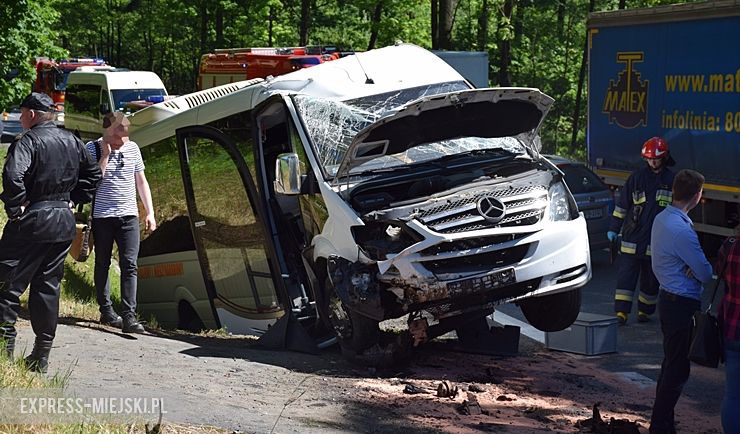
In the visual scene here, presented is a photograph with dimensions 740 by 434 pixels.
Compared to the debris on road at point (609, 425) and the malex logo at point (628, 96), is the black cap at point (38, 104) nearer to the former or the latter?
the debris on road at point (609, 425)

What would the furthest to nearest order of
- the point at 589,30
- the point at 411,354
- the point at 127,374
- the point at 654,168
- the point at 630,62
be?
the point at 589,30 → the point at 630,62 → the point at 654,168 → the point at 411,354 → the point at 127,374

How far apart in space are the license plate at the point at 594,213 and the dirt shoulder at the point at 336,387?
17.8ft

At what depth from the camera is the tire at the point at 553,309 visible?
852 centimetres

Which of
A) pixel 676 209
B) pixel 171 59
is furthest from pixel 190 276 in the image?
pixel 171 59

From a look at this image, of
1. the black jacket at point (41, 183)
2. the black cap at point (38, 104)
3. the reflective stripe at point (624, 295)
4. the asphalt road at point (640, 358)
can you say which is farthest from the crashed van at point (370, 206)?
the reflective stripe at point (624, 295)


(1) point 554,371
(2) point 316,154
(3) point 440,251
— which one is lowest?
(1) point 554,371

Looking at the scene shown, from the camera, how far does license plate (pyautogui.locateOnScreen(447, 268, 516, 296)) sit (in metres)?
7.59

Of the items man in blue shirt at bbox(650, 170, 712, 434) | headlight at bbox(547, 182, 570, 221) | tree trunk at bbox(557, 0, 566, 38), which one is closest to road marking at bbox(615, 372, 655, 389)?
headlight at bbox(547, 182, 570, 221)

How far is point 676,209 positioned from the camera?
6.73 m

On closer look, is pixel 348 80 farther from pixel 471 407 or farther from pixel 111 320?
pixel 471 407

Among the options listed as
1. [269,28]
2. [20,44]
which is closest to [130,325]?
[20,44]

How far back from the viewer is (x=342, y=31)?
Result: 4422 cm

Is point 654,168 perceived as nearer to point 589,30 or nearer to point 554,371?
point 554,371

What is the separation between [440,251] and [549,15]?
36.5 metres
